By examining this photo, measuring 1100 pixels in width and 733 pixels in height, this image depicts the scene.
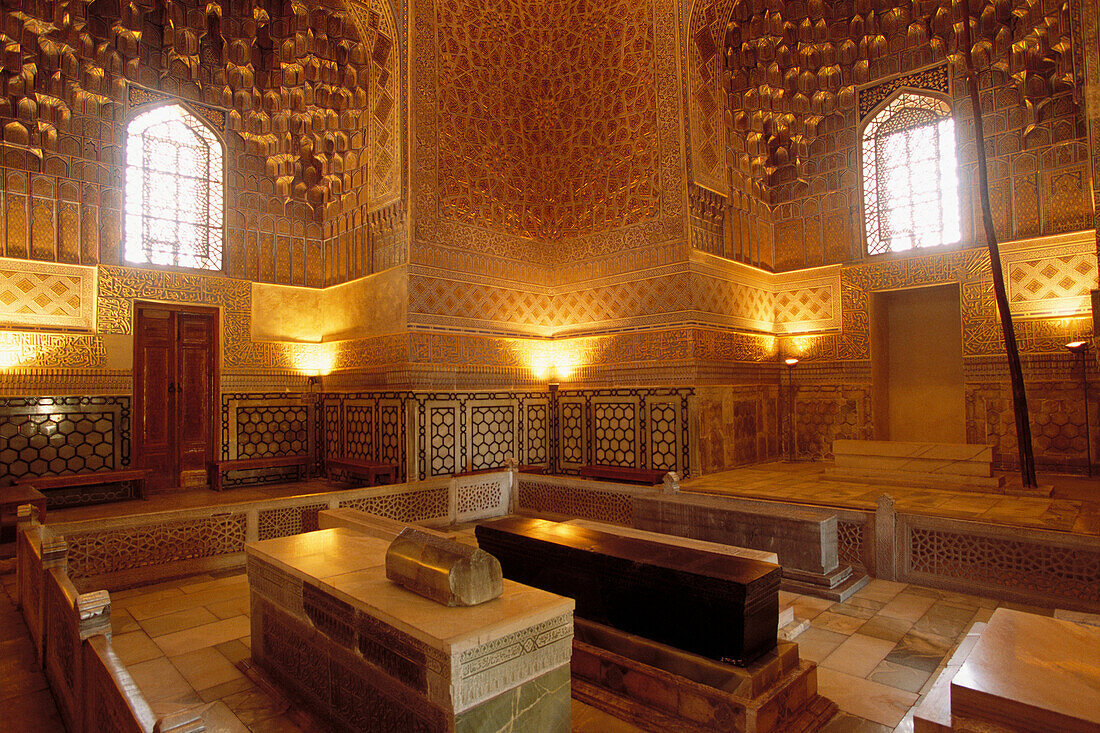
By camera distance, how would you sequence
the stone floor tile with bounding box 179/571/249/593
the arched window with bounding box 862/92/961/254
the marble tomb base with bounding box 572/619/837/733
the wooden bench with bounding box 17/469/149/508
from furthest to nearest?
the arched window with bounding box 862/92/961/254 → the wooden bench with bounding box 17/469/149/508 → the stone floor tile with bounding box 179/571/249/593 → the marble tomb base with bounding box 572/619/837/733

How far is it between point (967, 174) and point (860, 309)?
2.38 m

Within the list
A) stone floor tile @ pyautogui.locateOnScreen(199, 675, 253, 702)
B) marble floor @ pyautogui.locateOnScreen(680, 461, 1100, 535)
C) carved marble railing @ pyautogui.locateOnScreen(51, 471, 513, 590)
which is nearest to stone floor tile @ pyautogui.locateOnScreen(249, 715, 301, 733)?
stone floor tile @ pyautogui.locateOnScreen(199, 675, 253, 702)

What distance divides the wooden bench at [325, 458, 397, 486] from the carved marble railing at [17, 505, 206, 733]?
13.6 ft

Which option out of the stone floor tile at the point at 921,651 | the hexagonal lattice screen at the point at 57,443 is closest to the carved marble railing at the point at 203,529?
the hexagonal lattice screen at the point at 57,443

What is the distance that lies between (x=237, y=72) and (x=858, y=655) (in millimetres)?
10834

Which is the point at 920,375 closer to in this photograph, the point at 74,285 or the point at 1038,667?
the point at 1038,667

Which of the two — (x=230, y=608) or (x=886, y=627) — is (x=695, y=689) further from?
(x=230, y=608)

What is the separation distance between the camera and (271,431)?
970cm

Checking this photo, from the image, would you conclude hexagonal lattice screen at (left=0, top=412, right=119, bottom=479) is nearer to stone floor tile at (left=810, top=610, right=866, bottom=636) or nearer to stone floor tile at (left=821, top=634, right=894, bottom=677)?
stone floor tile at (left=810, top=610, right=866, bottom=636)

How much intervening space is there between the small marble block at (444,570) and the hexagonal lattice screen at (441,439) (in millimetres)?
5711

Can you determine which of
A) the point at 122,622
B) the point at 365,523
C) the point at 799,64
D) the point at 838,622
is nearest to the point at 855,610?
the point at 838,622

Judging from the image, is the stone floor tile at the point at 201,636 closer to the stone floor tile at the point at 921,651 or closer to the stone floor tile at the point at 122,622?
the stone floor tile at the point at 122,622

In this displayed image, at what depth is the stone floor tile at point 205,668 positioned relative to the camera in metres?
3.41

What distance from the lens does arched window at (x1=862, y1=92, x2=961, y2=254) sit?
30.1 ft
